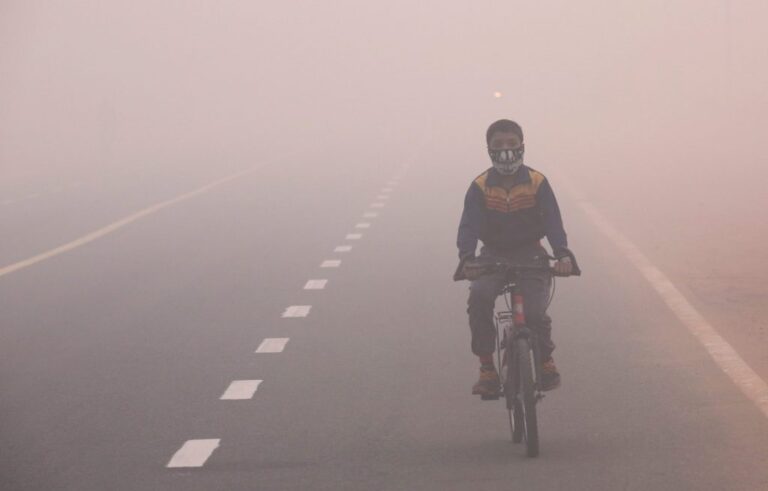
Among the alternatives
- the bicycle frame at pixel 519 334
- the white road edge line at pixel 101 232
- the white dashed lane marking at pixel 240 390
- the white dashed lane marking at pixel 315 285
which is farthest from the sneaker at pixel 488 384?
the white road edge line at pixel 101 232

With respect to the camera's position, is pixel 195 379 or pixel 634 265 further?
pixel 634 265

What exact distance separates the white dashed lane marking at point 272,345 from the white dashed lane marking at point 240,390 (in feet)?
4.47

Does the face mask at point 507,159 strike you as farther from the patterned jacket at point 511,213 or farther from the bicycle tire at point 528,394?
the bicycle tire at point 528,394

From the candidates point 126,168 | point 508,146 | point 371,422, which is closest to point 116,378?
point 371,422

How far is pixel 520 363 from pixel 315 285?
8440mm

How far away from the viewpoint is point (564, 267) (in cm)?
867

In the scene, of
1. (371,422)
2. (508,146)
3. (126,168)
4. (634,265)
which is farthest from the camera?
(126,168)

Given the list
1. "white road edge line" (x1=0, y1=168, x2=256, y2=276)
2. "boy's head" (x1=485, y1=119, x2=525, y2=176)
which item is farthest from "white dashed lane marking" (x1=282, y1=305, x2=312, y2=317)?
"boy's head" (x1=485, y1=119, x2=525, y2=176)

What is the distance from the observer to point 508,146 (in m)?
8.78

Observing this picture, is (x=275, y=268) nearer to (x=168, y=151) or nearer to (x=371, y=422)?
(x=371, y=422)

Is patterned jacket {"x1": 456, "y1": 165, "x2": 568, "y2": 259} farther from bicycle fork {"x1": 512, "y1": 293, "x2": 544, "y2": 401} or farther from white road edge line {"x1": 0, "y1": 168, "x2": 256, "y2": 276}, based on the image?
white road edge line {"x1": 0, "y1": 168, "x2": 256, "y2": 276}

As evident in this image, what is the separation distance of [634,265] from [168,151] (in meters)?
43.0

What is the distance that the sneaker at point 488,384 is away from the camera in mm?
9164

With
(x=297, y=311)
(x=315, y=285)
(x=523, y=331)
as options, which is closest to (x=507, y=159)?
(x=523, y=331)
